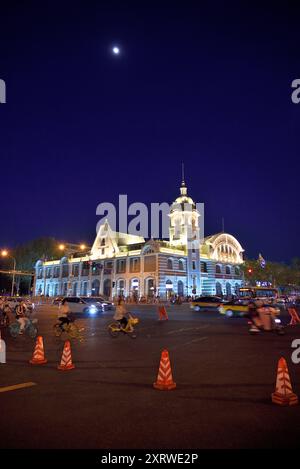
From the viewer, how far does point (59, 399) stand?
21.3ft

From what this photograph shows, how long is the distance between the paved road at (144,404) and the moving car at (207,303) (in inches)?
981

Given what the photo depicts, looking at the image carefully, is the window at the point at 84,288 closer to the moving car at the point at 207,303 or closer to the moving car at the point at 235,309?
the moving car at the point at 207,303

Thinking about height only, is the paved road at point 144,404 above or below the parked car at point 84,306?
below

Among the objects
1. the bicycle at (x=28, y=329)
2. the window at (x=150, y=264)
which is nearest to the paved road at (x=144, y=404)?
the bicycle at (x=28, y=329)

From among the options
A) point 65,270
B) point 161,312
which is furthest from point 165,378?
point 65,270

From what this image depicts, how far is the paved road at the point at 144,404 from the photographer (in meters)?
4.75

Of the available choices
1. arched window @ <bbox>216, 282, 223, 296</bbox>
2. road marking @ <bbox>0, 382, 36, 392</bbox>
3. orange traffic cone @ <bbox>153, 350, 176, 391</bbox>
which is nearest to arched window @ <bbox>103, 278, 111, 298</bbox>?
arched window @ <bbox>216, 282, 223, 296</bbox>

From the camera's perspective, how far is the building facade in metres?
60.0

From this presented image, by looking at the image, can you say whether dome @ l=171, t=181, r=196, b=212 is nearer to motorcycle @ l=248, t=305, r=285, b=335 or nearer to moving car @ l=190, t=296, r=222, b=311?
moving car @ l=190, t=296, r=222, b=311

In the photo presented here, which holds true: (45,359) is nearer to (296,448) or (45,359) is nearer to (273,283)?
(296,448)

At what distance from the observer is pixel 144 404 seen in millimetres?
6195

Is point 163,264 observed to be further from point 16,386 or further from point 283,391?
point 283,391

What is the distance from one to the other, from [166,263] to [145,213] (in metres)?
9.49

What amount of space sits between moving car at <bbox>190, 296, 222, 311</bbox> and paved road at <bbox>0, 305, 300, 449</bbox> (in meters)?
24.9
